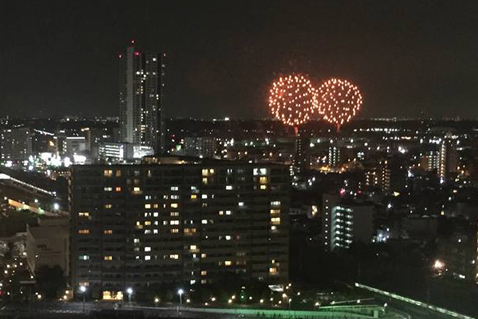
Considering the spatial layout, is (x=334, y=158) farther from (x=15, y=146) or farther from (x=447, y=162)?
(x=15, y=146)

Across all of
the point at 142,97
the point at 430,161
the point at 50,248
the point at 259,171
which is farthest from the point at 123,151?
the point at 259,171

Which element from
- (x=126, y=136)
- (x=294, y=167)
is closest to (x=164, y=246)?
(x=294, y=167)

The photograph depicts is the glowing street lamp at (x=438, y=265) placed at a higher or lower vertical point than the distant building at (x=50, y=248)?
lower

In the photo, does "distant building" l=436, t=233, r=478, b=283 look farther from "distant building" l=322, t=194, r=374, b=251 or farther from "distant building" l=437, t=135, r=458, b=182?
"distant building" l=437, t=135, r=458, b=182

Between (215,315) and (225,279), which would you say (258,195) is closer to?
(225,279)

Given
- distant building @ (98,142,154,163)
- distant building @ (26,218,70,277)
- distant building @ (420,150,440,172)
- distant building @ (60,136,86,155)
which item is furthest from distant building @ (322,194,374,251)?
distant building @ (60,136,86,155)

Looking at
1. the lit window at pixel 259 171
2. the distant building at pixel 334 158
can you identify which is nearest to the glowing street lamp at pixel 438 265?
the lit window at pixel 259 171

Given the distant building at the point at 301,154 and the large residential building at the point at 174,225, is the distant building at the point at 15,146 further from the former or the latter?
the large residential building at the point at 174,225
